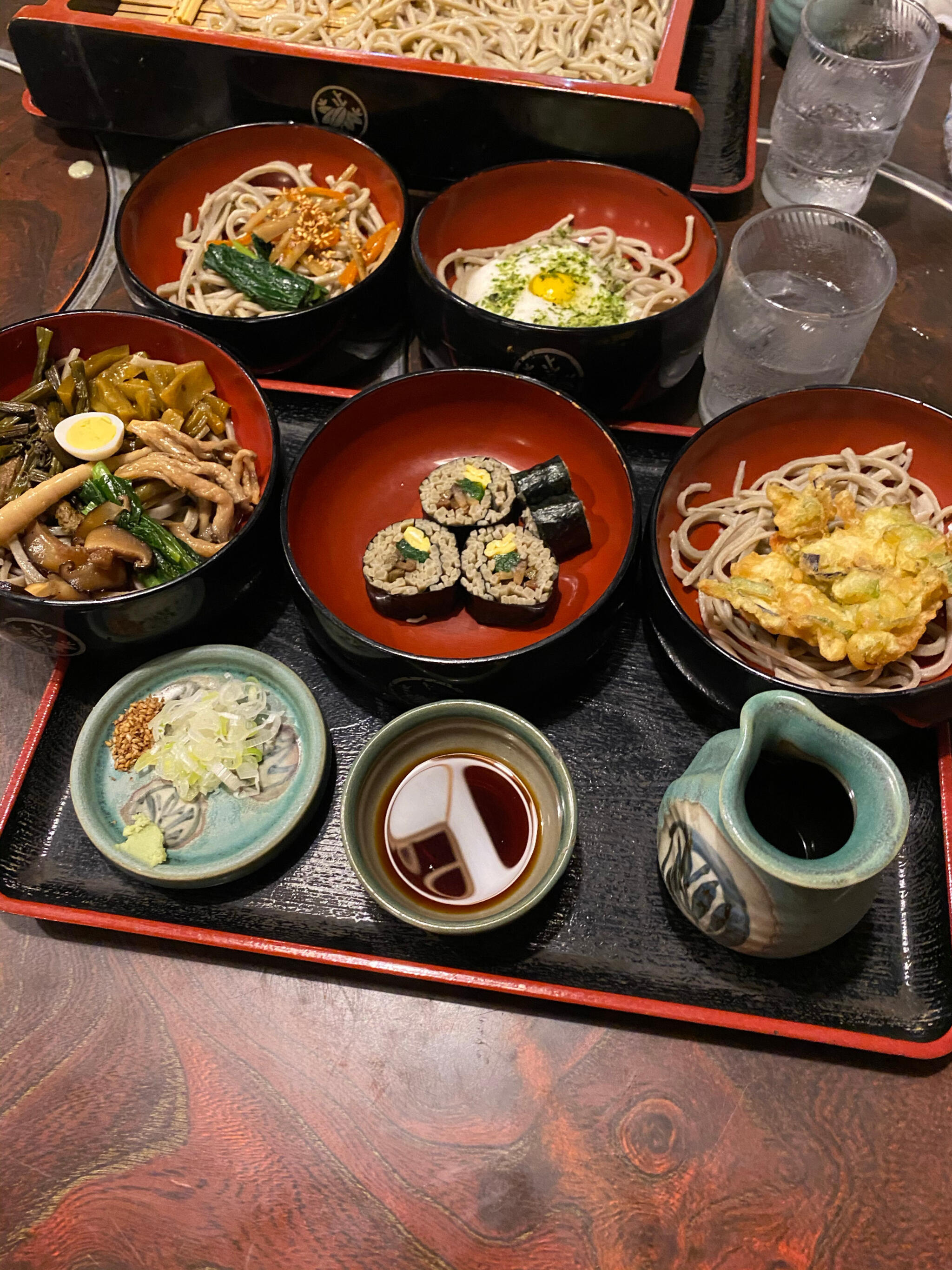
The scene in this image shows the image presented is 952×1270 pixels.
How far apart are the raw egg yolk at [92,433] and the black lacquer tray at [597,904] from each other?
526 millimetres

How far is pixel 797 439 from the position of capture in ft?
6.44

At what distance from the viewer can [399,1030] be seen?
1560 millimetres

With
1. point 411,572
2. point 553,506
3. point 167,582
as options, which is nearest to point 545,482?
point 553,506

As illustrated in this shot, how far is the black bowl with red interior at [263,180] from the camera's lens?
6.86 ft

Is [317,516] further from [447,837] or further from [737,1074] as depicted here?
[737,1074]

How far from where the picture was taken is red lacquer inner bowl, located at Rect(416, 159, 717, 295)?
7.51 ft

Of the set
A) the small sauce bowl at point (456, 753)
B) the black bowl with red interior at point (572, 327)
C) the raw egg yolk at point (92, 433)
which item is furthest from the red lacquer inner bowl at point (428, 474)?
the raw egg yolk at point (92, 433)

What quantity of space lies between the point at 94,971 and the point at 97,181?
8.65 ft

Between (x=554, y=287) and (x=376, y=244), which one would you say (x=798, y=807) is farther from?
(x=376, y=244)

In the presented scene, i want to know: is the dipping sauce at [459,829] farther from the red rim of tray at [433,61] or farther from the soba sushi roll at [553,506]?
the red rim of tray at [433,61]

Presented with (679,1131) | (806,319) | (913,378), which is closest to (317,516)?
(806,319)

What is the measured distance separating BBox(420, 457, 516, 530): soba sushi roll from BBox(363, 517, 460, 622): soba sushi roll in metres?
0.06

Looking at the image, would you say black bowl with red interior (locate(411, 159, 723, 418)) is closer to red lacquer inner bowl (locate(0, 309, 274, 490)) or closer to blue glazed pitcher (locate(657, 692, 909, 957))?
red lacquer inner bowl (locate(0, 309, 274, 490))

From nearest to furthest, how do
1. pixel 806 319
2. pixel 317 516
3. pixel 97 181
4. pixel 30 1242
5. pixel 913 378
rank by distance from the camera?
pixel 30 1242
pixel 806 319
pixel 317 516
pixel 913 378
pixel 97 181
